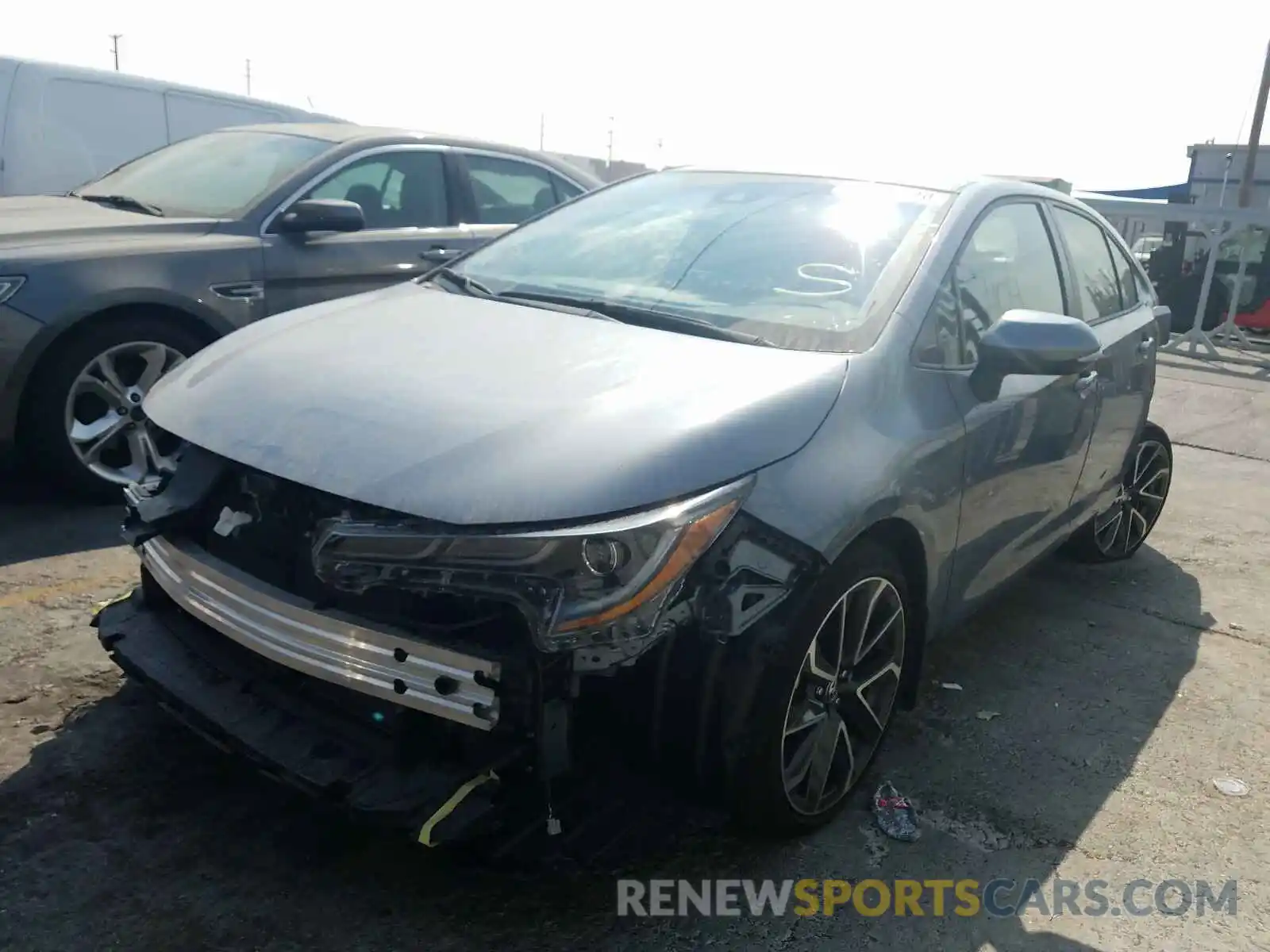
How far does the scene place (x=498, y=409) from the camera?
224 cm

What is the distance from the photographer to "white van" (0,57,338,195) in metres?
6.68

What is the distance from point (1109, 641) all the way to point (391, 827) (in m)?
3.08

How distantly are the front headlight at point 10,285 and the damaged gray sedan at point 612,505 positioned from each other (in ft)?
5.42

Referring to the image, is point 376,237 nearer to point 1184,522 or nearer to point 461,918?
point 461,918

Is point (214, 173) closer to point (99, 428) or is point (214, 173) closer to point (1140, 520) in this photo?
point (99, 428)

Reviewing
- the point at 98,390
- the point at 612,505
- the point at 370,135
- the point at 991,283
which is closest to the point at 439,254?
the point at 370,135

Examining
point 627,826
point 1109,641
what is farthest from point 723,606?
point 1109,641

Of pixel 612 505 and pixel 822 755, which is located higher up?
pixel 612 505

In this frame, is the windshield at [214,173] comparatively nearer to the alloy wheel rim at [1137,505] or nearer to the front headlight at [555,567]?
the front headlight at [555,567]

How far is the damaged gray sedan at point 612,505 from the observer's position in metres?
1.99

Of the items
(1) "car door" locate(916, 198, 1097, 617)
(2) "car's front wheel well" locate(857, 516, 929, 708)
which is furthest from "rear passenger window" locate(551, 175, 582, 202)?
(2) "car's front wheel well" locate(857, 516, 929, 708)

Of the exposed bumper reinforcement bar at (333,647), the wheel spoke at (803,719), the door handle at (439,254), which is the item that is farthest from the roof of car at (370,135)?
the wheel spoke at (803,719)

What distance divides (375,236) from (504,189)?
0.95 metres

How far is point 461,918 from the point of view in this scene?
2244 millimetres
